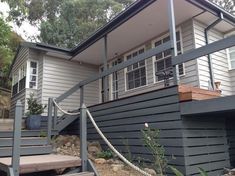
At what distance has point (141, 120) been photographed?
565 centimetres

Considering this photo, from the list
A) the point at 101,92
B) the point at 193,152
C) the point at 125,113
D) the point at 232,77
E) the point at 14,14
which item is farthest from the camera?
the point at 14,14

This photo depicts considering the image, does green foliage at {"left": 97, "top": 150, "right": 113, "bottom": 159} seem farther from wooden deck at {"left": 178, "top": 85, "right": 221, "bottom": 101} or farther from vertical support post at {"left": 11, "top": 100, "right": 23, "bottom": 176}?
vertical support post at {"left": 11, "top": 100, "right": 23, "bottom": 176}

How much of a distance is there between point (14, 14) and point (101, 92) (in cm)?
1425

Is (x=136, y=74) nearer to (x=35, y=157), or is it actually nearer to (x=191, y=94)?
(x=191, y=94)

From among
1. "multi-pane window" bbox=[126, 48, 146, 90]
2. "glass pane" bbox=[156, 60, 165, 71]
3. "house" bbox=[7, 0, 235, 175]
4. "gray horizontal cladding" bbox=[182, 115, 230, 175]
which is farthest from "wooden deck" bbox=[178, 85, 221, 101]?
"multi-pane window" bbox=[126, 48, 146, 90]

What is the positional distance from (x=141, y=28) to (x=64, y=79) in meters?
4.42

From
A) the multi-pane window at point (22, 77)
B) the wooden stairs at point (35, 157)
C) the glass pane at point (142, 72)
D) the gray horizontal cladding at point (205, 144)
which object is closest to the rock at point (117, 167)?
the wooden stairs at point (35, 157)

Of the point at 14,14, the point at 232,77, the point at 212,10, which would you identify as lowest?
the point at 232,77

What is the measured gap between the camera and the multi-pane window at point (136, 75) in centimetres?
915

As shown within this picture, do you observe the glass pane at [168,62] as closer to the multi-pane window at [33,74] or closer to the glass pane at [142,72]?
the glass pane at [142,72]

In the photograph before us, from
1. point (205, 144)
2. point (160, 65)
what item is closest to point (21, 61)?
point (160, 65)

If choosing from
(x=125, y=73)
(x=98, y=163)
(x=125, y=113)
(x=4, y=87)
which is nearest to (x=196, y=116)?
(x=125, y=113)

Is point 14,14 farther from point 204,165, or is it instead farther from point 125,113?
point 204,165

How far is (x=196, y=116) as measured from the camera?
487 cm
